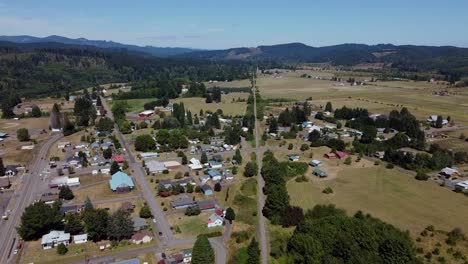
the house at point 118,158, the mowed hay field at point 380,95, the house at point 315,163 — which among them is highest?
the mowed hay field at point 380,95

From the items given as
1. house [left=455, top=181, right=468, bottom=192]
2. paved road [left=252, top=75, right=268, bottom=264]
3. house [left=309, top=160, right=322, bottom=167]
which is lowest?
paved road [left=252, top=75, right=268, bottom=264]

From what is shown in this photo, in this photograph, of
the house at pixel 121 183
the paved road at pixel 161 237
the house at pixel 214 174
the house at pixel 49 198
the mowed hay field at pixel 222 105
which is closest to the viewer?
the paved road at pixel 161 237

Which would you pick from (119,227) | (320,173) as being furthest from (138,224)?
(320,173)

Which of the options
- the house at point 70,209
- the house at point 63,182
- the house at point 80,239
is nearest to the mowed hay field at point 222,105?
the house at point 63,182

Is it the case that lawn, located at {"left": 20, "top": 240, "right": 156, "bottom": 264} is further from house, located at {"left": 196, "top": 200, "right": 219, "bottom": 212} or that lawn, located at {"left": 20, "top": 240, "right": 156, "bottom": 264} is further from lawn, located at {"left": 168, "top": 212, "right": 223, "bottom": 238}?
house, located at {"left": 196, "top": 200, "right": 219, "bottom": 212}

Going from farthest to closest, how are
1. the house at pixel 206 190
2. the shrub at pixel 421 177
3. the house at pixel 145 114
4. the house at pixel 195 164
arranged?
the house at pixel 145 114 < the house at pixel 195 164 < the shrub at pixel 421 177 < the house at pixel 206 190

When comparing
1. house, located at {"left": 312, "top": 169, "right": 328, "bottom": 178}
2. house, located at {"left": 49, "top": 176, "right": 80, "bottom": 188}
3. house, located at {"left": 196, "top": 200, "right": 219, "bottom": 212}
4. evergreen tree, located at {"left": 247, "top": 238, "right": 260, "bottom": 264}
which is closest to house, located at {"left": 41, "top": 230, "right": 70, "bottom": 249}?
house, located at {"left": 196, "top": 200, "right": 219, "bottom": 212}

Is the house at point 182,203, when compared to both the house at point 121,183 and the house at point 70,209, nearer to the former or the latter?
the house at point 121,183

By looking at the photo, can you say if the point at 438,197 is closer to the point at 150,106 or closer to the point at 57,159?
the point at 57,159
